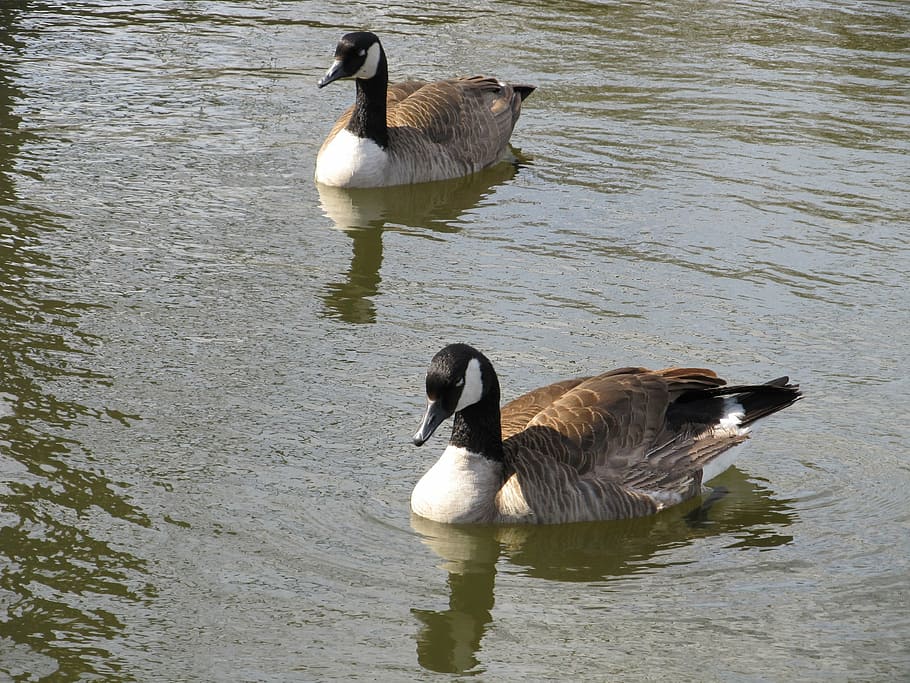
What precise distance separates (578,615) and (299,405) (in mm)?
2762

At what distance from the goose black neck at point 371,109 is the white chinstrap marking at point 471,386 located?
644cm

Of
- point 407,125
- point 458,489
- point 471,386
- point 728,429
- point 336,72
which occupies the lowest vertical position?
point 458,489

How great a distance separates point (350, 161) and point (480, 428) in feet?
20.5

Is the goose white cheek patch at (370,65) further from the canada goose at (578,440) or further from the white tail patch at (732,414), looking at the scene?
the white tail patch at (732,414)

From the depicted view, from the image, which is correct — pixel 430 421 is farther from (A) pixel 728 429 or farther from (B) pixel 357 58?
(B) pixel 357 58

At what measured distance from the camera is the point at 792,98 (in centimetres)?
1652

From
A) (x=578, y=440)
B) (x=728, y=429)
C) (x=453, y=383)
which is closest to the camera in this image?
(x=453, y=383)

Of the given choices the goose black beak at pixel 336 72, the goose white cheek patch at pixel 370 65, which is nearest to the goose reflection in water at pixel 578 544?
the goose black beak at pixel 336 72

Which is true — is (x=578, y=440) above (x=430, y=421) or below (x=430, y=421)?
below

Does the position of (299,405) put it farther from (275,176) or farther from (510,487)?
(275,176)

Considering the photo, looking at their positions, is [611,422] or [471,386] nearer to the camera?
[471,386]

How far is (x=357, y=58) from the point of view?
45.3ft

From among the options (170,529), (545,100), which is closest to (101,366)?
(170,529)

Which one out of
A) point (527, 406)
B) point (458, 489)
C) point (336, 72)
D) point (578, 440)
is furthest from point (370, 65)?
point (458, 489)
